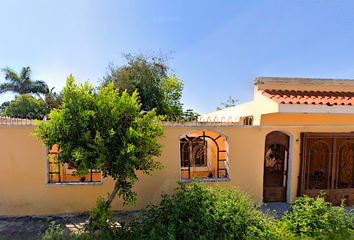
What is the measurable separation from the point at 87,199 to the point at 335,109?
25.1 ft

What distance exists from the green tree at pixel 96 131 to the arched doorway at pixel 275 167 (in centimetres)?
433

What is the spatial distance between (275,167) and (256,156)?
36.8 inches

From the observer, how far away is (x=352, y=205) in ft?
19.6

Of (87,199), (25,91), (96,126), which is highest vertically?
(25,91)

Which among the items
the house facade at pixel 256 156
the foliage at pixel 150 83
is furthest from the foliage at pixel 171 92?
the house facade at pixel 256 156

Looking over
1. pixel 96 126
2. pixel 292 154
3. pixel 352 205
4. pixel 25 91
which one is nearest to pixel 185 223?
pixel 96 126

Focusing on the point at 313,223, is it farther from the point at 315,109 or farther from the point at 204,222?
the point at 315,109

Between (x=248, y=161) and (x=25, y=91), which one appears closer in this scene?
(x=248, y=161)

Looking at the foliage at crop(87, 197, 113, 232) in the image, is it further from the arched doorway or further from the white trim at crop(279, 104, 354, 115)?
the white trim at crop(279, 104, 354, 115)

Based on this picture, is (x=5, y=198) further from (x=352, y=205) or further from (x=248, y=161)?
(x=352, y=205)

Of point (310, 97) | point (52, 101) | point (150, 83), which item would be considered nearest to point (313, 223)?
point (310, 97)

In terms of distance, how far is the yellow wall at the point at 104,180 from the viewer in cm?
509

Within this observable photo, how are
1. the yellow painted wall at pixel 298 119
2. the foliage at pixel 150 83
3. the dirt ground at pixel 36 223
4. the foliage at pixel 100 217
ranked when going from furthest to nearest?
the foliage at pixel 150 83, the yellow painted wall at pixel 298 119, the dirt ground at pixel 36 223, the foliage at pixel 100 217

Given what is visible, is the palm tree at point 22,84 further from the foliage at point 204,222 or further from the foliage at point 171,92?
the foliage at point 204,222
